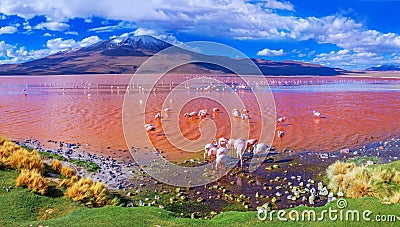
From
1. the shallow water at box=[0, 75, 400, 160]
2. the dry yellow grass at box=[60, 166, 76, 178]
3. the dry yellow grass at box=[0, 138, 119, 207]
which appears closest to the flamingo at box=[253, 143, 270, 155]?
the shallow water at box=[0, 75, 400, 160]

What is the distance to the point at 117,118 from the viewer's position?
27.4 m

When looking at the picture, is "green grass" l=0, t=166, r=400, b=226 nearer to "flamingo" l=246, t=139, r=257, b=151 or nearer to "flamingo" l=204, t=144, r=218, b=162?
"flamingo" l=204, t=144, r=218, b=162

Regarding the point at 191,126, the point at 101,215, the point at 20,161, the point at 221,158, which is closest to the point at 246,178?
the point at 221,158

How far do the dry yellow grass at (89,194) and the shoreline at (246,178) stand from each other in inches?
38.9

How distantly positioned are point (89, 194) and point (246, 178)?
5.94 meters

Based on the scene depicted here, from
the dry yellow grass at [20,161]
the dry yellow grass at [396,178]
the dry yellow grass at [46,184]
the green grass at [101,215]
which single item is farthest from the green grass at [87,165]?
the dry yellow grass at [396,178]

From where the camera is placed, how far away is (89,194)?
9688 millimetres

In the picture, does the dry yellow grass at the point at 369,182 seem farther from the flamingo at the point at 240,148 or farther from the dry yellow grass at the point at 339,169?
the flamingo at the point at 240,148

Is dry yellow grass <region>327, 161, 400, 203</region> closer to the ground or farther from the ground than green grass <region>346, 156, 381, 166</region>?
farther from the ground

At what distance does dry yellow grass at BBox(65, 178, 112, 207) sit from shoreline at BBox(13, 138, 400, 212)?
988 mm

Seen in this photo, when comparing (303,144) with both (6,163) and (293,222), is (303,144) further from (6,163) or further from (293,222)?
(6,163)

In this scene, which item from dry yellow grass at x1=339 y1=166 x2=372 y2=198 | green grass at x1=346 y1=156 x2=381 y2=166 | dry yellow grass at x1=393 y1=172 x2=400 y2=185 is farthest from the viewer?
green grass at x1=346 y1=156 x2=381 y2=166

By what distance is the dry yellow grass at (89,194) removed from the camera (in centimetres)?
949

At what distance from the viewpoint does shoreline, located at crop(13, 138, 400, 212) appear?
11.1 meters
